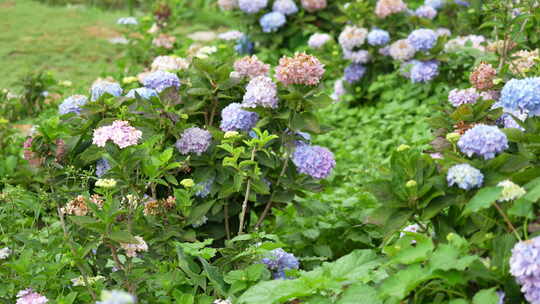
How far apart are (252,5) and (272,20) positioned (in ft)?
0.61

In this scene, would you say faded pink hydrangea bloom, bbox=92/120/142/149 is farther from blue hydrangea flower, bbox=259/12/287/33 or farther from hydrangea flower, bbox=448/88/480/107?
blue hydrangea flower, bbox=259/12/287/33

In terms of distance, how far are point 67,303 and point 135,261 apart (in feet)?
1.47

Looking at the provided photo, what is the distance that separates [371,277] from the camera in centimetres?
176

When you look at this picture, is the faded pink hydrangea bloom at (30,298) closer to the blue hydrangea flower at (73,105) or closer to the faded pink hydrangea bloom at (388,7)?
the blue hydrangea flower at (73,105)

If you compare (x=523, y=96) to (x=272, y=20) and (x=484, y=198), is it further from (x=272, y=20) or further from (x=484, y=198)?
(x=272, y=20)

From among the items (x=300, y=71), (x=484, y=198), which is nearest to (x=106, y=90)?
(x=300, y=71)

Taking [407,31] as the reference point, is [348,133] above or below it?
below

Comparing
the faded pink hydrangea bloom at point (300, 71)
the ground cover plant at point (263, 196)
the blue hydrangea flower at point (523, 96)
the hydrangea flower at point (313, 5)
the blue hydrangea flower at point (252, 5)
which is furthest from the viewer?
the hydrangea flower at point (313, 5)

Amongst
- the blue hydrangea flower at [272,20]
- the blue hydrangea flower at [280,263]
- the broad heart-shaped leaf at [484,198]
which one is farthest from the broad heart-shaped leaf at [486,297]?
the blue hydrangea flower at [272,20]

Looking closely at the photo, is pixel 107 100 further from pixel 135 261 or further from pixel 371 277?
pixel 371 277

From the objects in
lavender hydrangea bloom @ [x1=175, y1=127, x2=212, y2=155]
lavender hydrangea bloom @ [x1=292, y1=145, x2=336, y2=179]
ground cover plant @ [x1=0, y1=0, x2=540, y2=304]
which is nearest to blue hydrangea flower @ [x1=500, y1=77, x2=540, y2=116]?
ground cover plant @ [x1=0, y1=0, x2=540, y2=304]

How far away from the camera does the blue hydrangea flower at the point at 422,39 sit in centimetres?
407

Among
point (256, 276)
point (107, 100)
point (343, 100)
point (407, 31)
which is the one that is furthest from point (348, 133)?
point (256, 276)

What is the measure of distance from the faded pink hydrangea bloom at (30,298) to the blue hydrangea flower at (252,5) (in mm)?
3568
